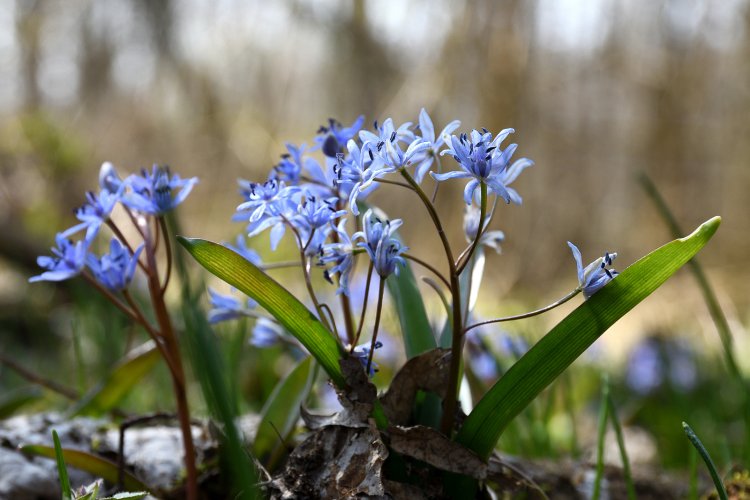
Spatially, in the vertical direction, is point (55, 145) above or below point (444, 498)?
above

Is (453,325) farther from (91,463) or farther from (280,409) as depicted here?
(91,463)

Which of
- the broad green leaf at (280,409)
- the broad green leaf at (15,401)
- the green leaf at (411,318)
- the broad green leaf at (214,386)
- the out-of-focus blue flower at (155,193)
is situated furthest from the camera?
the broad green leaf at (15,401)

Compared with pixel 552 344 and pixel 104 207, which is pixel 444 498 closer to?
pixel 552 344

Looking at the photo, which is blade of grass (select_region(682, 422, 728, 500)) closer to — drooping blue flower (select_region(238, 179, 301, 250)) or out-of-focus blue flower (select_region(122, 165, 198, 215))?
drooping blue flower (select_region(238, 179, 301, 250))

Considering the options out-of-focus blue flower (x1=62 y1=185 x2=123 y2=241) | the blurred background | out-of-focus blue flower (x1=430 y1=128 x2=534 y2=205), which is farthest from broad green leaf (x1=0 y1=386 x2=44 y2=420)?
the blurred background

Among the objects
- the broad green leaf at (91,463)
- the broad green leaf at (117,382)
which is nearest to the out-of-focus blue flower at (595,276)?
the broad green leaf at (91,463)

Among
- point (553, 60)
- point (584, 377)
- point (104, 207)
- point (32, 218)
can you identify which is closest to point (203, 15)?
point (553, 60)

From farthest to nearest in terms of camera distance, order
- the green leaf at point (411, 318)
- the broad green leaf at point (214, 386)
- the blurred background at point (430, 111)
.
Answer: the blurred background at point (430, 111) < the green leaf at point (411, 318) < the broad green leaf at point (214, 386)

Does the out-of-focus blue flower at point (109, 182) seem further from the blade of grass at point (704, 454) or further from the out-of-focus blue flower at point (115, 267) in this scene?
the blade of grass at point (704, 454)
